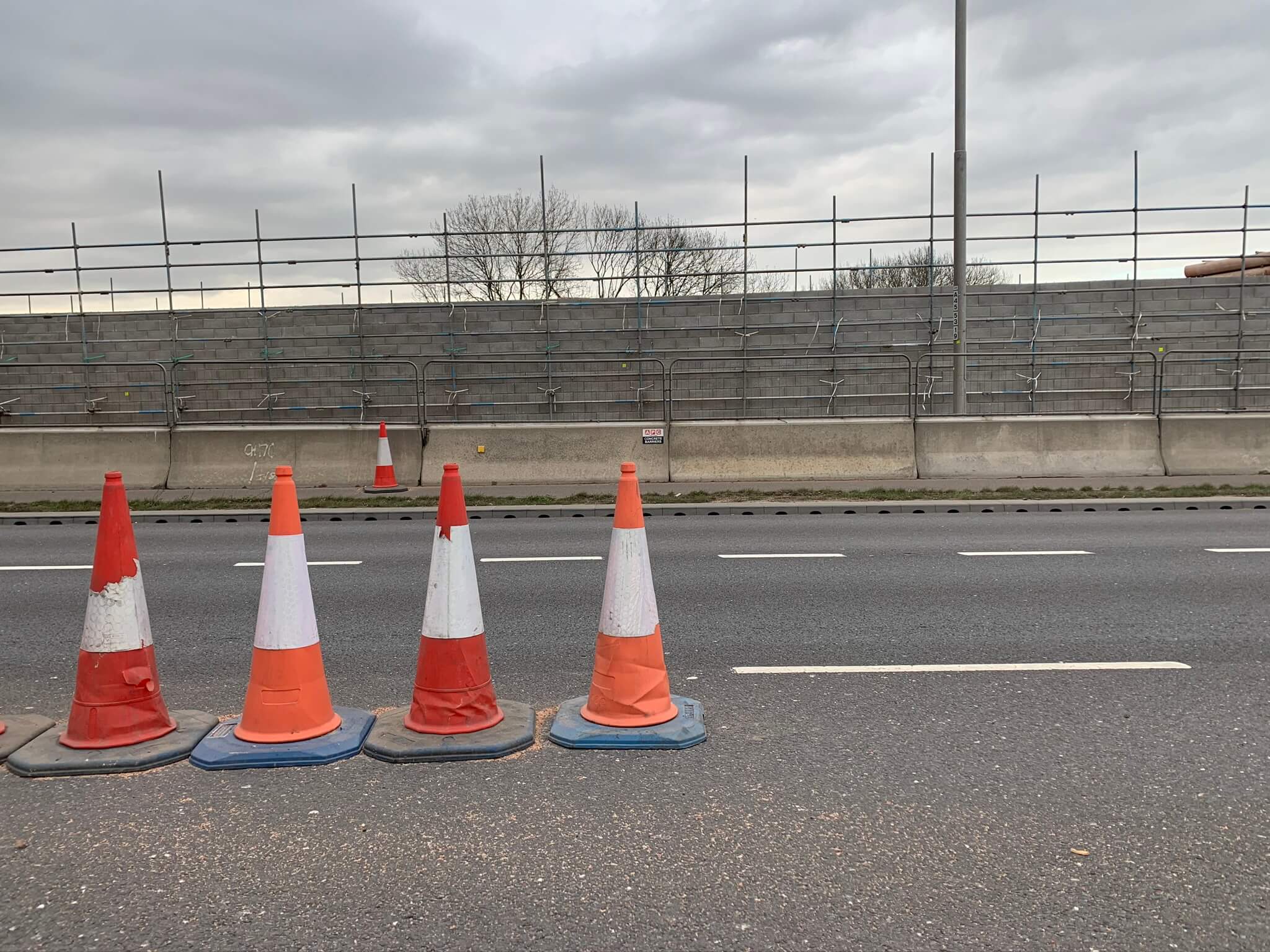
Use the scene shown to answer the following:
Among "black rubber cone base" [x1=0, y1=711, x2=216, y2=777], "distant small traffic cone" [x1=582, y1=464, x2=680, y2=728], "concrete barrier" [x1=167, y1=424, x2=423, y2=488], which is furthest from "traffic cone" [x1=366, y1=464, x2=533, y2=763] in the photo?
"concrete barrier" [x1=167, y1=424, x2=423, y2=488]

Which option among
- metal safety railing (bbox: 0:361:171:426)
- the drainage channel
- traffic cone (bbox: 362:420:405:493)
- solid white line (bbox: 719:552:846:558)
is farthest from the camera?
metal safety railing (bbox: 0:361:171:426)

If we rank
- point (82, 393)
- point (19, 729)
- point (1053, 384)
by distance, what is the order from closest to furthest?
point (19, 729)
point (1053, 384)
point (82, 393)

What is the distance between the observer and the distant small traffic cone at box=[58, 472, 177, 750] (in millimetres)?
4121

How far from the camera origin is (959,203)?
15.4 metres

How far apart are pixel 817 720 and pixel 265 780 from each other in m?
2.35

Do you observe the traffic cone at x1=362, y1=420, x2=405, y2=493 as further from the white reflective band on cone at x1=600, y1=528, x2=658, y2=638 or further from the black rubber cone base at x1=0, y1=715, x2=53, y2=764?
the white reflective band on cone at x1=600, y1=528, x2=658, y2=638

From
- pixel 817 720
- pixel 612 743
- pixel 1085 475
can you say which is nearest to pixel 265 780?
pixel 612 743

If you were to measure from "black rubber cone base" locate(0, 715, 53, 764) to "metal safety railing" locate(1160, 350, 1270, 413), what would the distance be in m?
22.3

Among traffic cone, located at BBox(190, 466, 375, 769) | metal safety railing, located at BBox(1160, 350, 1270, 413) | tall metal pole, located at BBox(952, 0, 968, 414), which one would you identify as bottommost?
traffic cone, located at BBox(190, 466, 375, 769)

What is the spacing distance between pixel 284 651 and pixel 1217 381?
2276 cm

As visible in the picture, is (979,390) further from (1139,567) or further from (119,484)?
(119,484)

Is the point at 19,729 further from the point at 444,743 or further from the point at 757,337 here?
the point at 757,337

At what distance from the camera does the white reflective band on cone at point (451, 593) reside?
424cm

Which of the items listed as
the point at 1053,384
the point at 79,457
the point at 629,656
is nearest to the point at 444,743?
the point at 629,656
